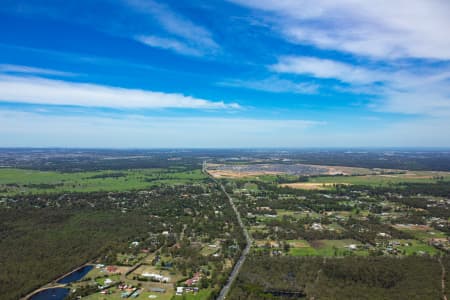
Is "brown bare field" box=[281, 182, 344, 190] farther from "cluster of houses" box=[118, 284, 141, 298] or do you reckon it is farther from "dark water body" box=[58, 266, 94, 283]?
"cluster of houses" box=[118, 284, 141, 298]

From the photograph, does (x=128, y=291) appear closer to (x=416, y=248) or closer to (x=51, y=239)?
(x=51, y=239)

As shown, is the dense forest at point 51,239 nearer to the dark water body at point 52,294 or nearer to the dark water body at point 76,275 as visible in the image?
the dark water body at point 76,275

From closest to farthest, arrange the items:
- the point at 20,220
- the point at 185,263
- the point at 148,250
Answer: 1. the point at 185,263
2. the point at 148,250
3. the point at 20,220

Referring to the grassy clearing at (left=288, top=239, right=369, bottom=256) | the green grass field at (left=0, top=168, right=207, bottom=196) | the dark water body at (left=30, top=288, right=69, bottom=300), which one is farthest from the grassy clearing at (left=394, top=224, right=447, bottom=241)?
the green grass field at (left=0, top=168, right=207, bottom=196)

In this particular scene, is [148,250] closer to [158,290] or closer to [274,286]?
[158,290]

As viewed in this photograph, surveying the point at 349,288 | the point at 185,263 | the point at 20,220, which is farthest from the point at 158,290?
the point at 20,220

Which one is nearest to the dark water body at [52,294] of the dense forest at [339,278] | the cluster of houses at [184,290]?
the cluster of houses at [184,290]
